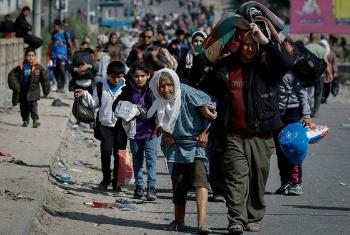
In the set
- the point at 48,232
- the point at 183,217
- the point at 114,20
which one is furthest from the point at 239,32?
the point at 114,20

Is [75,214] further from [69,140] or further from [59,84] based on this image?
[59,84]

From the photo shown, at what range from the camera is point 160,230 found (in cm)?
1032

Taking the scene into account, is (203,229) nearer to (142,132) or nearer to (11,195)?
(11,195)

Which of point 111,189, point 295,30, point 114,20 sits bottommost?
point 114,20

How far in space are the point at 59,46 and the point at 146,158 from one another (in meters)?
15.4

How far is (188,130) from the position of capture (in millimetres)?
10148

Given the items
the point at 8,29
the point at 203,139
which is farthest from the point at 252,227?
the point at 8,29

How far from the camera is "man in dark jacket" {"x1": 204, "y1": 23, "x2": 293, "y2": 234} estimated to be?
989 cm

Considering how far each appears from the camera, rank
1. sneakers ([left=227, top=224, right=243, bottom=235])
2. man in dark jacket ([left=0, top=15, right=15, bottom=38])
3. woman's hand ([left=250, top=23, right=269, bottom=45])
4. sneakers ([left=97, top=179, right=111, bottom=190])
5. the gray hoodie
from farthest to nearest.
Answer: man in dark jacket ([left=0, top=15, right=15, bottom=38]) < sneakers ([left=97, top=179, right=111, bottom=190]) < the gray hoodie < sneakers ([left=227, top=224, right=243, bottom=235]) < woman's hand ([left=250, top=23, right=269, bottom=45])

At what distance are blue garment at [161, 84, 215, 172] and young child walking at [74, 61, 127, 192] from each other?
106 inches

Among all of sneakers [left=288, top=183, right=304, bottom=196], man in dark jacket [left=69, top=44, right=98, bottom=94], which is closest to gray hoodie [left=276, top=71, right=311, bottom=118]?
sneakers [left=288, top=183, right=304, bottom=196]

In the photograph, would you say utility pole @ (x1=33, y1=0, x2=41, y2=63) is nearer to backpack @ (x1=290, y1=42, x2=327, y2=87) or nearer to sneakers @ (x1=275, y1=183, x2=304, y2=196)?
sneakers @ (x1=275, y1=183, x2=304, y2=196)

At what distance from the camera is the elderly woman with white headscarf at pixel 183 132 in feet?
33.1

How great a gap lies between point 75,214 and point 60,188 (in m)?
1.82
